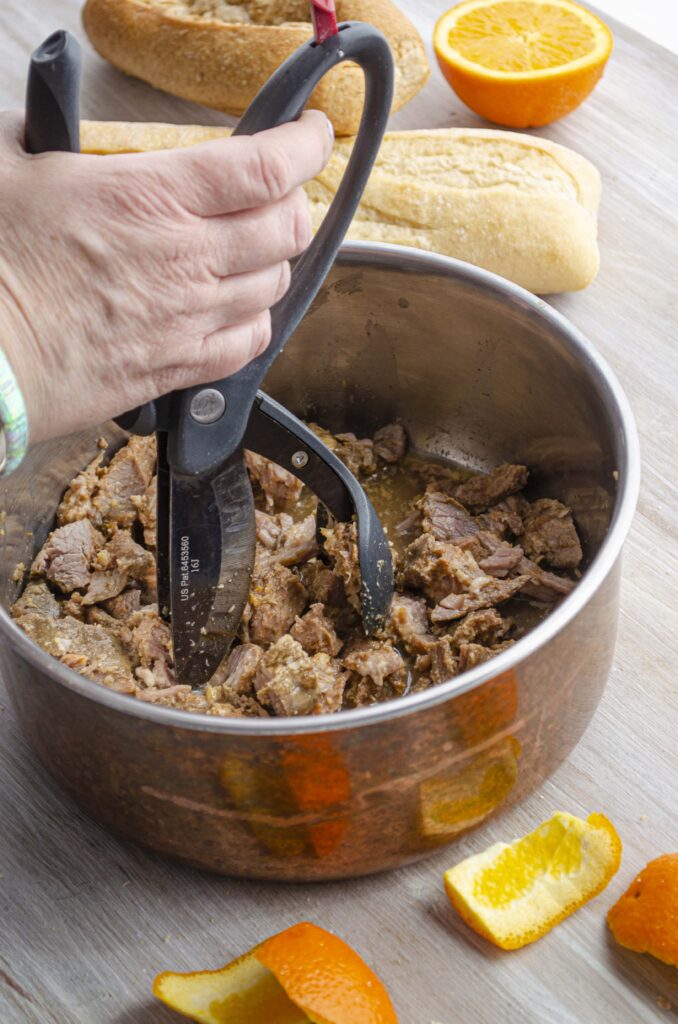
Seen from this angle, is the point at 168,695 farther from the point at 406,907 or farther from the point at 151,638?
the point at 406,907

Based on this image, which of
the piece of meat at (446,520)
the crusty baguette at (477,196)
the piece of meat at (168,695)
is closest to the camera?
the piece of meat at (168,695)

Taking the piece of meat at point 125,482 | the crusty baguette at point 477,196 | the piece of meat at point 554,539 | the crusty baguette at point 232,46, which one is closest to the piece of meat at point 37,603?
the piece of meat at point 125,482

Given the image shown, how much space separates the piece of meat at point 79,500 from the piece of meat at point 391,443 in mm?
347

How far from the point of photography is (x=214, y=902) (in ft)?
3.29

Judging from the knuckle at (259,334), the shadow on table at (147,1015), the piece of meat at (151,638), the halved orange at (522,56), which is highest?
the knuckle at (259,334)

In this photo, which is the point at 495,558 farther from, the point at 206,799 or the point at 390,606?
the point at 206,799

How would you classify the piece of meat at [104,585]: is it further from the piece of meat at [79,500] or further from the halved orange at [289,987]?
the halved orange at [289,987]

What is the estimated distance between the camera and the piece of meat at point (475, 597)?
117cm

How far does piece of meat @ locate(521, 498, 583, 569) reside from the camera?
47.9 inches

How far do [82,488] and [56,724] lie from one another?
1.29ft

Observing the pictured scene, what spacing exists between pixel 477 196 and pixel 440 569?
0.58m

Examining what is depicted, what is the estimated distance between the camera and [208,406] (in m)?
0.92

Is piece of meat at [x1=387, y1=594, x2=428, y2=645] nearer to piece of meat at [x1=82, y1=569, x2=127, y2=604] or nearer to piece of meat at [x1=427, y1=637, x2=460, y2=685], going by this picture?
piece of meat at [x1=427, y1=637, x2=460, y2=685]

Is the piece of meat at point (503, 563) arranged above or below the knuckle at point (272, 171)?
below
